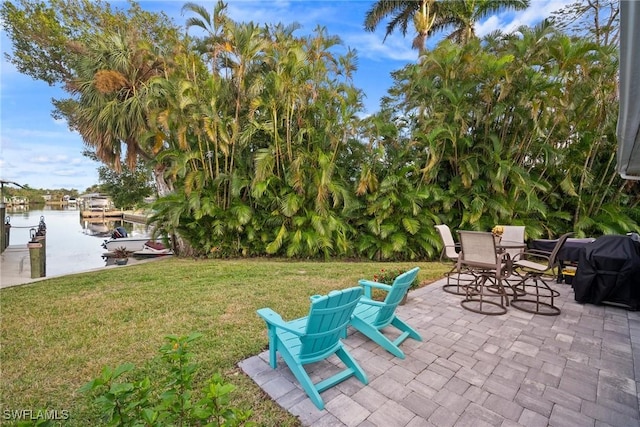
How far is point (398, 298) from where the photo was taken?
2.82m

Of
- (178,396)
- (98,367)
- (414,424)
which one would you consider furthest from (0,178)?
(414,424)

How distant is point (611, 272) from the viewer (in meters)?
3.91

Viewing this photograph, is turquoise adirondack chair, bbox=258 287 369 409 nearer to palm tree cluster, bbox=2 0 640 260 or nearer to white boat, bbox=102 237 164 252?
palm tree cluster, bbox=2 0 640 260

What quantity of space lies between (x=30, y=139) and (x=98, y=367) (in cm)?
654

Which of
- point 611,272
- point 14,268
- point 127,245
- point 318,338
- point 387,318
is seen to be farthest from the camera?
point 127,245

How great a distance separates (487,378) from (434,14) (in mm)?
12544

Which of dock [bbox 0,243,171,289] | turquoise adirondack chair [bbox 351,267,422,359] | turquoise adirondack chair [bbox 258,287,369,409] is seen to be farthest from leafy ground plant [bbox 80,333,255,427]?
dock [bbox 0,243,171,289]

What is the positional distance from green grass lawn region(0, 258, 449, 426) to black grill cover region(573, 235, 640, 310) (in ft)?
7.36

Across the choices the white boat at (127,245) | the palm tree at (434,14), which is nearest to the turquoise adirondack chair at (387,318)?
the palm tree at (434,14)

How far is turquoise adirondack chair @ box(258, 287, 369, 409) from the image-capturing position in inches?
79.2

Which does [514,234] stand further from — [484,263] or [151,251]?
[151,251]

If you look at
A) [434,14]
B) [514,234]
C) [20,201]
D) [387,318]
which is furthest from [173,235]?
[20,201]

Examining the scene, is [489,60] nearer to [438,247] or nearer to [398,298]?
[438,247]

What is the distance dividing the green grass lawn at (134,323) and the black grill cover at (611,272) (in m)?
2.24
